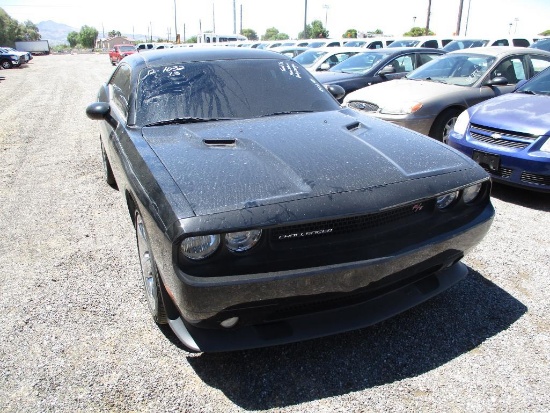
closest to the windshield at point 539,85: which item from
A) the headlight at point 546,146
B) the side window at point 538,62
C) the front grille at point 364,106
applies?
the headlight at point 546,146

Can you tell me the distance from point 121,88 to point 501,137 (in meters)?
3.74

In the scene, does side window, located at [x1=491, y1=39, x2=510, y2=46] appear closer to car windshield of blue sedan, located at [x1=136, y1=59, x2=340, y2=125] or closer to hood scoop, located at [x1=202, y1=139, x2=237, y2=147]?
car windshield of blue sedan, located at [x1=136, y1=59, x2=340, y2=125]

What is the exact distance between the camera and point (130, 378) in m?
2.32

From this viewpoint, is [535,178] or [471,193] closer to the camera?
[471,193]

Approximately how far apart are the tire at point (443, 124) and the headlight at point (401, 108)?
370 millimetres

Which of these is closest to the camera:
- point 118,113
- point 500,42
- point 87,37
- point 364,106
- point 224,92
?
Result: point 224,92

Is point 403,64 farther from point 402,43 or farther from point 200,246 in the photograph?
point 402,43

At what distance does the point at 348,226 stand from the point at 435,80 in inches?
228

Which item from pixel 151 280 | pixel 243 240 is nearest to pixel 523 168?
pixel 243 240

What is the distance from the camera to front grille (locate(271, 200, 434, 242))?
2.07 m

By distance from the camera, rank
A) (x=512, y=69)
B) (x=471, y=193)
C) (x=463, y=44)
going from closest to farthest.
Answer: (x=471, y=193)
(x=512, y=69)
(x=463, y=44)

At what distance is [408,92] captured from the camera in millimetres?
6578

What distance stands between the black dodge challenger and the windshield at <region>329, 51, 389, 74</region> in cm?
665

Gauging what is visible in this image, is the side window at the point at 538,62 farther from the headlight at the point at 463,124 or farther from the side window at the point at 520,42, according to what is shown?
the side window at the point at 520,42
